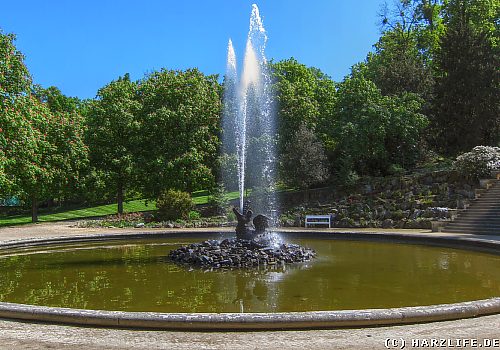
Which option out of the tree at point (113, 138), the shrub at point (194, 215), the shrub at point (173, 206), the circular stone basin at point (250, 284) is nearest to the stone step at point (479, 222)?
the circular stone basin at point (250, 284)

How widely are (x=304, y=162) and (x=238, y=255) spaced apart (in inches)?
737

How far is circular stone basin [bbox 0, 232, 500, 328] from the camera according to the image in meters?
8.46

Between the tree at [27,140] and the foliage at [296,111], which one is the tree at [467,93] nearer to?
the foliage at [296,111]

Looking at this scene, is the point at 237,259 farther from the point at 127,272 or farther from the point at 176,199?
the point at 176,199

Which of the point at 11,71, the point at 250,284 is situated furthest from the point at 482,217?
the point at 11,71

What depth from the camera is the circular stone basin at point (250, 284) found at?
8.46m

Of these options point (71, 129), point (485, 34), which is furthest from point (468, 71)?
point (71, 129)

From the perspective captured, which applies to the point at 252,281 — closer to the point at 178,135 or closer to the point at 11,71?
the point at 11,71

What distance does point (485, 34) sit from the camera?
37062 millimetres

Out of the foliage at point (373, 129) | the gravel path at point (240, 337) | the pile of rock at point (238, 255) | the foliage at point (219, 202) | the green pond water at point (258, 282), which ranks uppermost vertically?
the foliage at point (373, 129)

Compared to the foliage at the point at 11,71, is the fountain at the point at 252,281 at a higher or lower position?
lower

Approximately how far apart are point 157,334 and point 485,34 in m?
38.0

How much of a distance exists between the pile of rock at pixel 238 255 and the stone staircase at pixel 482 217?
31.0ft

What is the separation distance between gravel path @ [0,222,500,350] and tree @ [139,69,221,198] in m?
27.6
